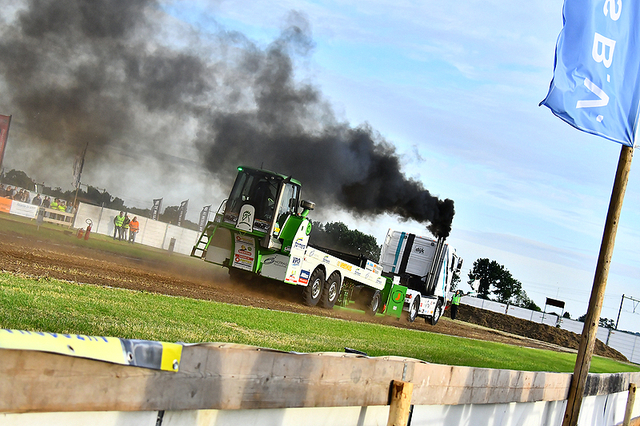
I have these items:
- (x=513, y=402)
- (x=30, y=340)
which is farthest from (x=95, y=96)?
(x=30, y=340)

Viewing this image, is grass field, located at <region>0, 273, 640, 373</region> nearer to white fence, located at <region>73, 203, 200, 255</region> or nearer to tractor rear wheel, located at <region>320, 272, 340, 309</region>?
tractor rear wheel, located at <region>320, 272, 340, 309</region>

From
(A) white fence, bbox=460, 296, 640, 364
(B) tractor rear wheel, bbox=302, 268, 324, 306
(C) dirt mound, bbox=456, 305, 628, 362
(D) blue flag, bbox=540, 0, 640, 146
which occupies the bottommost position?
(C) dirt mound, bbox=456, 305, 628, 362

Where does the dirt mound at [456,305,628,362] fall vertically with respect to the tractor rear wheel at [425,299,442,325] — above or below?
below

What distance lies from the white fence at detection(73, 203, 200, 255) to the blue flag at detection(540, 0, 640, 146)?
29.4 m

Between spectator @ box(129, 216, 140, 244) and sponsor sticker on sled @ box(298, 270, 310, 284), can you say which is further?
spectator @ box(129, 216, 140, 244)

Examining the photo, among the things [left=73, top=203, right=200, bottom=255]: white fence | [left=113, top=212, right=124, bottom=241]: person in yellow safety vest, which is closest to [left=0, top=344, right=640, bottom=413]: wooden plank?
[left=73, top=203, right=200, bottom=255]: white fence

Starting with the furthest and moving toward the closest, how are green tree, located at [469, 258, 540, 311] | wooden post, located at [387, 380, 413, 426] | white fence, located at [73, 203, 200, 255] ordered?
green tree, located at [469, 258, 540, 311] → white fence, located at [73, 203, 200, 255] → wooden post, located at [387, 380, 413, 426]

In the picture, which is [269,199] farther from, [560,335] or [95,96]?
[560,335]

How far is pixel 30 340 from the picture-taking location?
84.6 inches

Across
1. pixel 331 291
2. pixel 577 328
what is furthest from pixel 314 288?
pixel 577 328

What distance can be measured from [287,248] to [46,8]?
548 inches

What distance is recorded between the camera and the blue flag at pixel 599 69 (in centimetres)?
531

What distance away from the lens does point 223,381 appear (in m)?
2.95

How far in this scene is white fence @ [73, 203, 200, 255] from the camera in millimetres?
35031
